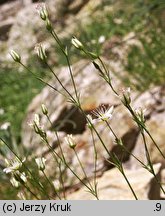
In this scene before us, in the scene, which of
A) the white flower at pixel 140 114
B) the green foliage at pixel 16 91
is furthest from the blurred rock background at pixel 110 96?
the white flower at pixel 140 114

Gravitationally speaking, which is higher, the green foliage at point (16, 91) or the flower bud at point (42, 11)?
the green foliage at point (16, 91)

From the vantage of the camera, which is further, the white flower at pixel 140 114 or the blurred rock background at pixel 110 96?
the blurred rock background at pixel 110 96

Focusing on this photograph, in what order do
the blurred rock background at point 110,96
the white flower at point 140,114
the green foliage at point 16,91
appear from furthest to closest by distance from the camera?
the green foliage at point 16,91, the blurred rock background at point 110,96, the white flower at point 140,114

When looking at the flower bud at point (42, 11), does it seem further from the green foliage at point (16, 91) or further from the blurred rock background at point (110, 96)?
the green foliage at point (16, 91)

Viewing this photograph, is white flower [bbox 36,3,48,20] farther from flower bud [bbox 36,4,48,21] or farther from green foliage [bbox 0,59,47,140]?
green foliage [bbox 0,59,47,140]

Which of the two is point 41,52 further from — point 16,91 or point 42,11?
point 16,91

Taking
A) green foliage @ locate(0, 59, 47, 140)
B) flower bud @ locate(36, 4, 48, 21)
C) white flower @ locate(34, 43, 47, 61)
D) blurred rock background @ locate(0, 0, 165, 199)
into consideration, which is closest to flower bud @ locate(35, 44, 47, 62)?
white flower @ locate(34, 43, 47, 61)

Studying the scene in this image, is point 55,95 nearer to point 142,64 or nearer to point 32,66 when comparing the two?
point 142,64

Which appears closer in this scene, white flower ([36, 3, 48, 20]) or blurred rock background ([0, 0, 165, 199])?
white flower ([36, 3, 48, 20])

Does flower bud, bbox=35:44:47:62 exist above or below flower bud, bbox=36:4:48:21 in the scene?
below
